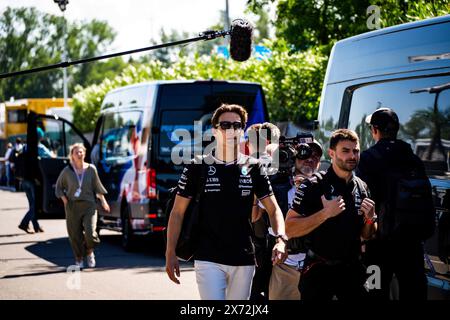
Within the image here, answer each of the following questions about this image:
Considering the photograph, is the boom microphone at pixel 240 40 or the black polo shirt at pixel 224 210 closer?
the black polo shirt at pixel 224 210

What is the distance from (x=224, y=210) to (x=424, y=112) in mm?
1606

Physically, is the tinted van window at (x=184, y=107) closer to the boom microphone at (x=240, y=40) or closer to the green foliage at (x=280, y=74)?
the boom microphone at (x=240, y=40)

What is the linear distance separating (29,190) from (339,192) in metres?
14.7

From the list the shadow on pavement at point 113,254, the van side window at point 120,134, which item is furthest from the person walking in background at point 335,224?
the van side window at point 120,134

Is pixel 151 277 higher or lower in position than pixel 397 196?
lower

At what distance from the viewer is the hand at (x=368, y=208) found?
5809mm

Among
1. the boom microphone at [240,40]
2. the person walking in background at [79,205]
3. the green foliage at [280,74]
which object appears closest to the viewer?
the person walking in background at [79,205]

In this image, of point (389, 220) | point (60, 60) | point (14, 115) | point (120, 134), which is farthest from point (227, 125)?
point (60, 60)

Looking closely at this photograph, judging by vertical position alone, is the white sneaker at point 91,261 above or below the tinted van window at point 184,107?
below

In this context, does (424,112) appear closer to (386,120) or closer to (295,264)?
(386,120)

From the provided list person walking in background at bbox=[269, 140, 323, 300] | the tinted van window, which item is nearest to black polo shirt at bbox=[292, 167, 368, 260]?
A: person walking in background at bbox=[269, 140, 323, 300]

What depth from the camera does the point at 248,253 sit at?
19.9 ft
